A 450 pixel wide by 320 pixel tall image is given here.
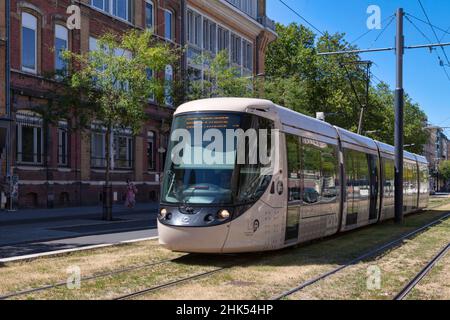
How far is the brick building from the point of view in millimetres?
26203

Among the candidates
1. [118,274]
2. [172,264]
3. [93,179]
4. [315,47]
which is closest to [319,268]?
[172,264]

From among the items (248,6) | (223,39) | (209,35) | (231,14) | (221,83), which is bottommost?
(221,83)

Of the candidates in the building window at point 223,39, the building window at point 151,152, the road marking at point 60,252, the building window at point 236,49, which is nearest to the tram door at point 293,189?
the road marking at point 60,252

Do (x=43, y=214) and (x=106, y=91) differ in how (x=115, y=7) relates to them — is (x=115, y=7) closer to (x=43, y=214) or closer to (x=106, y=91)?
(x=106, y=91)

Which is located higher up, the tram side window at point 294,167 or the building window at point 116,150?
the building window at point 116,150

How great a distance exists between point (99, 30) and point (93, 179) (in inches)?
318

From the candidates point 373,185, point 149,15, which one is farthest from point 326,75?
point 373,185

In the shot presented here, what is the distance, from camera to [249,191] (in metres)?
10.1

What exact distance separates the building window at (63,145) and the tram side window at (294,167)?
19.3 meters

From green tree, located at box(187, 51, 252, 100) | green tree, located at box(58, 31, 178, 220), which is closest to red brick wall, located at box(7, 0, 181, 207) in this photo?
green tree, located at box(58, 31, 178, 220)

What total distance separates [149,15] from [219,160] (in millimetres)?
27910

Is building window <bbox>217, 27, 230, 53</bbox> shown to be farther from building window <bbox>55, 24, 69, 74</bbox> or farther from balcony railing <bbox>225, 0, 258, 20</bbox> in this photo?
building window <bbox>55, 24, 69, 74</bbox>

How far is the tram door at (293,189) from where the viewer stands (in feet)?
37.0

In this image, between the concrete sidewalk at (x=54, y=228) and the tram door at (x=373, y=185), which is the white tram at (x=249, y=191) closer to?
the concrete sidewalk at (x=54, y=228)
